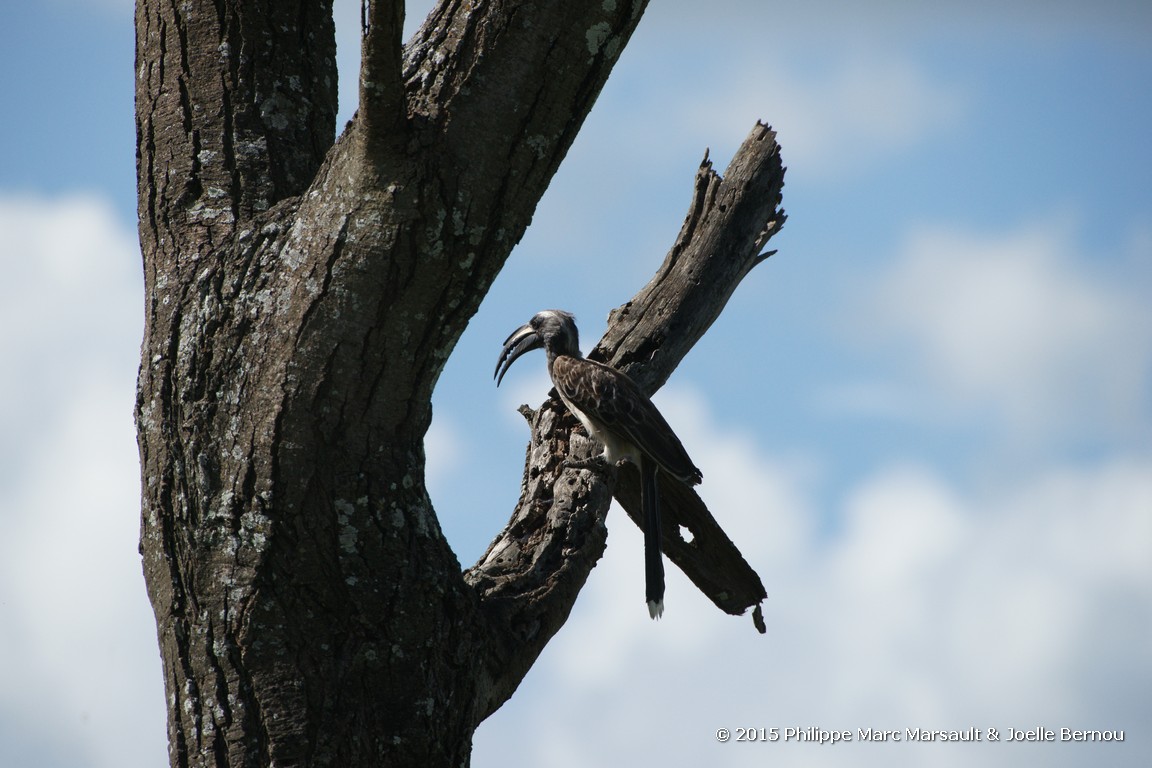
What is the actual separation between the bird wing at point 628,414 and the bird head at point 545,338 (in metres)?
1.09

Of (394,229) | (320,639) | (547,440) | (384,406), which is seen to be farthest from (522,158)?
(547,440)

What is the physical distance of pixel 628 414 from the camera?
18.5ft

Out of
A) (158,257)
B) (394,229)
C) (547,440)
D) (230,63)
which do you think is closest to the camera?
(394,229)

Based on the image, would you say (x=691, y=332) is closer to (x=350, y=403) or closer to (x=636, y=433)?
(x=636, y=433)

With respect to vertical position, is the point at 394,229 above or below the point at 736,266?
below

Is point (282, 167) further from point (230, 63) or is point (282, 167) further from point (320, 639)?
point (320, 639)

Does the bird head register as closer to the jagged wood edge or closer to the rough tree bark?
the jagged wood edge

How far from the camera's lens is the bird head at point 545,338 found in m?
6.90

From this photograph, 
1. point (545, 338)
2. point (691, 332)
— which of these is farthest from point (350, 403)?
point (545, 338)

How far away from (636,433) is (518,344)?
163cm

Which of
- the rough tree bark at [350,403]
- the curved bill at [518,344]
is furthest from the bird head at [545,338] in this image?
the rough tree bark at [350,403]

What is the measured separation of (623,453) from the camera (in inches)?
220

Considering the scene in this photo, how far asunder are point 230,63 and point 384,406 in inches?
53.4

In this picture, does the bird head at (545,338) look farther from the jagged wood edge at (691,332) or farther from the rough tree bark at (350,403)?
the rough tree bark at (350,403)
